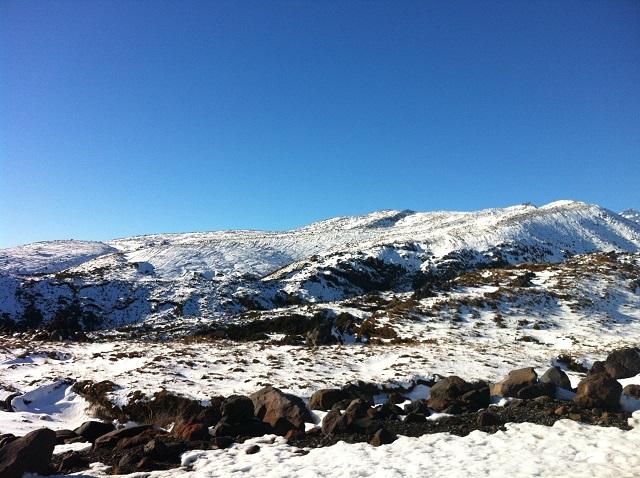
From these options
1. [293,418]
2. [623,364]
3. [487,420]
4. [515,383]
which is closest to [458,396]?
[487,420]

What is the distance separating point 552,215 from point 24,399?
88705 millimetres

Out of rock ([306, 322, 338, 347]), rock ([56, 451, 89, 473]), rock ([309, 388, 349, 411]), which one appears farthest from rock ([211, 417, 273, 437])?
rock ([306, 322, 338, 347])

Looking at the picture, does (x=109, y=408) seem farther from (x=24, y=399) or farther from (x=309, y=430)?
(x=309, y=430)

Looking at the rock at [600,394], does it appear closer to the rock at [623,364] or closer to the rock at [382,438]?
the rock at [623,364]

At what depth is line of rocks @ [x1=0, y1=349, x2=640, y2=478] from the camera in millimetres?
10414

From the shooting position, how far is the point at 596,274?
128 feet

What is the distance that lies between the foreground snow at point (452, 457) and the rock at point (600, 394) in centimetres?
170

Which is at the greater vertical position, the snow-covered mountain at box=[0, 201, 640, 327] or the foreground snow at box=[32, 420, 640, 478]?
the snow-covered mountain at box=[0, 201, 640, 327]

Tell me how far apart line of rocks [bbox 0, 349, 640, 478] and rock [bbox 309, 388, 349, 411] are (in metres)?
0.03

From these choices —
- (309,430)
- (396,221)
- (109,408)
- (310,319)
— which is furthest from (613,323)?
(396,221)

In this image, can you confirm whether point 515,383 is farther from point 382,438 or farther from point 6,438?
point 6,438

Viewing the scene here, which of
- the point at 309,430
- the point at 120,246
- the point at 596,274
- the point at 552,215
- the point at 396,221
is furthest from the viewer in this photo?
the point at 396,221

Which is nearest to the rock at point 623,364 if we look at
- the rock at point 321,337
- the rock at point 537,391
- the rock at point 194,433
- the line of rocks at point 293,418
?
the line of rocks at point 293,418

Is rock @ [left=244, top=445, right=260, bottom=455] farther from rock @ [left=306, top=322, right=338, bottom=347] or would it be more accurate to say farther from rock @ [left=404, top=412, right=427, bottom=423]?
rock @ [left=306, top=322, right=338, bottom=347]
